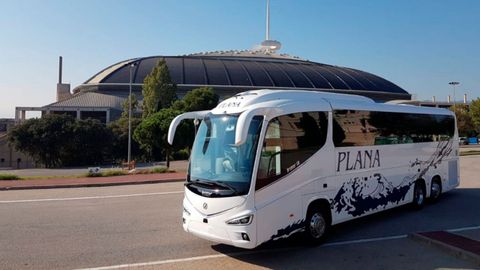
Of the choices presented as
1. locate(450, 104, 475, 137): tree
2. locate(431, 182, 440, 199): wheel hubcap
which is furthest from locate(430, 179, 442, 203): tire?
locate(450, 104, 475, 137): tree

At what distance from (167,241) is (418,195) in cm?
725

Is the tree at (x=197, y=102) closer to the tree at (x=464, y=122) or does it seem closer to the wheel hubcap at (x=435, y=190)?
the wheel hubcap at (x=435, y=190)

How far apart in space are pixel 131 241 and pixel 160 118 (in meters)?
30.4

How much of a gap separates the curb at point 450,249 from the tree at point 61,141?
162 feet

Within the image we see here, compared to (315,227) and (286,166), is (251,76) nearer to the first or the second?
(315,227)

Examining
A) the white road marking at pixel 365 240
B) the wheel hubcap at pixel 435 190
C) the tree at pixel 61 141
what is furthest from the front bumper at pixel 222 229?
the tree at pixel 61 141

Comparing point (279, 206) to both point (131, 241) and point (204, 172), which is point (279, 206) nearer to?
point (204, 172)

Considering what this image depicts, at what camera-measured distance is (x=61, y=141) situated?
51.4 metres

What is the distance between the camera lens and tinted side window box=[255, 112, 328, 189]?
21.9 feet

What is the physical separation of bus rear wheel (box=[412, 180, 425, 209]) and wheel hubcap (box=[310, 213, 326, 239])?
15.2 feet

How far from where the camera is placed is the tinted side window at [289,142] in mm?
6676

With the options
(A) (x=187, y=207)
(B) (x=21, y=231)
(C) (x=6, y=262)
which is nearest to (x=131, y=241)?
(A) (x=187, y=207)

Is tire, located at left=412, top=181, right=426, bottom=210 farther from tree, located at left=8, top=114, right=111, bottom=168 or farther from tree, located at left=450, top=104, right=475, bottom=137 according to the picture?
tree, located at left=450, top=104, right=475, bottom=137

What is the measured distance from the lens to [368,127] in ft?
31.1
